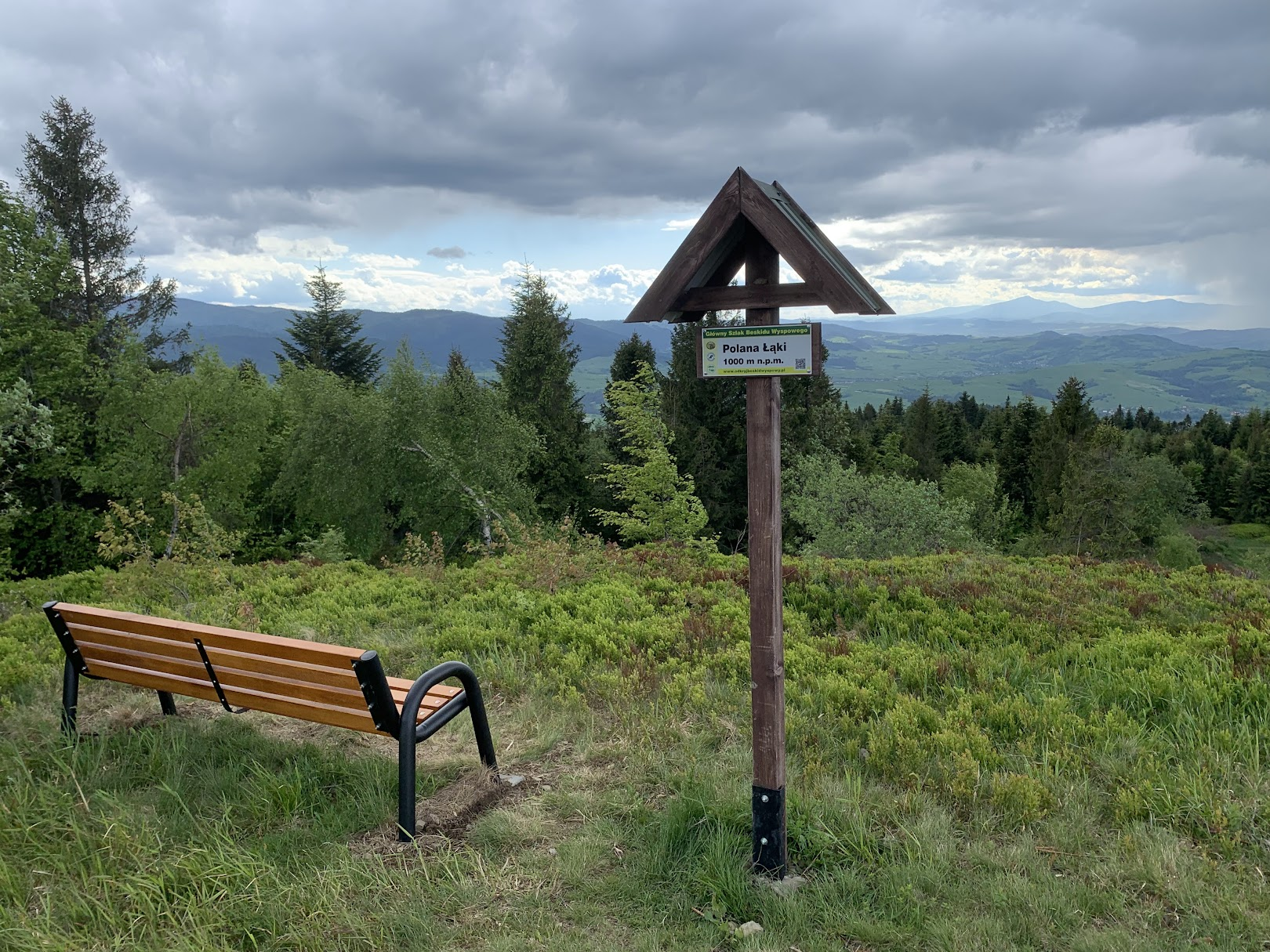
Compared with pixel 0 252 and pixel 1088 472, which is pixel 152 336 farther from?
pixel 1088 472

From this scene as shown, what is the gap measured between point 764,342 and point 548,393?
37488 millimetres

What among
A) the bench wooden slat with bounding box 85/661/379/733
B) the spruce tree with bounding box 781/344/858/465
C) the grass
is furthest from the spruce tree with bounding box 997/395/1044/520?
the bench wooden slat with bounding box 85/661/379/733

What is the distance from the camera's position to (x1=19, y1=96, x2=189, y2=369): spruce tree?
29312 mm

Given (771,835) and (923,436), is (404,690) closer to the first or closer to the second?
(771,835)

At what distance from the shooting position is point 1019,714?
16.8 ft

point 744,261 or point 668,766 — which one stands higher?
point 744,261

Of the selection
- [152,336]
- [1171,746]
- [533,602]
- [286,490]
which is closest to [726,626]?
[533,602]

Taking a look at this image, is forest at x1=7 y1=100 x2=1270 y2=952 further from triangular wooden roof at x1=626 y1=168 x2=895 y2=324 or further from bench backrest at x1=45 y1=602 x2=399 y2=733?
triangular wooden roof at x1=626 y1=168 x2=895 y2=324

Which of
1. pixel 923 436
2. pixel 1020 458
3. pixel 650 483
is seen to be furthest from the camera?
pixel 923 436

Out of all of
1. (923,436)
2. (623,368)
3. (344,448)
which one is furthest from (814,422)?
(923,436)

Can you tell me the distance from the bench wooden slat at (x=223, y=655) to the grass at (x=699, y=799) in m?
0.62

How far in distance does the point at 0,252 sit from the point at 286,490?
442 inches

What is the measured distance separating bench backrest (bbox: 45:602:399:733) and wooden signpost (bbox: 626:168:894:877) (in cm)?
198

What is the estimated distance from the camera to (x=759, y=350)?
11.6 feet
